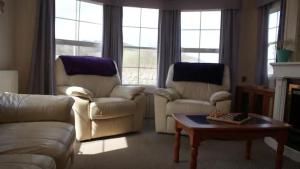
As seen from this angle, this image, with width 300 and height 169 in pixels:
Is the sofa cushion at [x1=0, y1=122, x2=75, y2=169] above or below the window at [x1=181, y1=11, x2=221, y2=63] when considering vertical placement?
below

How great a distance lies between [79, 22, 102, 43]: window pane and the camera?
434 cm

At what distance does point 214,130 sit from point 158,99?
1584 mm

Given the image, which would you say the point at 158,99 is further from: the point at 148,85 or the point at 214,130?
the point at 214,130

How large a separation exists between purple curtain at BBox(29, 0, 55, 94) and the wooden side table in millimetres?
2954

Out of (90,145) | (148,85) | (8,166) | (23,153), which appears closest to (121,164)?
(90,145)

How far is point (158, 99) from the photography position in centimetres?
376

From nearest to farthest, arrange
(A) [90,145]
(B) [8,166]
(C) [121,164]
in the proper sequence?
(B) [8,166] < (C) [121,164] < (A) [90,145]

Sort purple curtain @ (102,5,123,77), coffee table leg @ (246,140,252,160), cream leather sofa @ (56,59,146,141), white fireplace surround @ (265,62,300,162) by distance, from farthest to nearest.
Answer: purple curtain @ (102,5,123,77)
cream leather sofa @ (56,59,146,141)
white fireplace surround @ (265,62,300,162)
coffee table leg @ (246,140,252,160)

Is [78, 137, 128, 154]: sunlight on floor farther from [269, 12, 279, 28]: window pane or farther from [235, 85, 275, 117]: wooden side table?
[269, 12, 279, 28]: window pane

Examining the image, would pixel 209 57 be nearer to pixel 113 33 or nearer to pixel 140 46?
pixel 140 46

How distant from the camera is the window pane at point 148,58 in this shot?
4828 mm

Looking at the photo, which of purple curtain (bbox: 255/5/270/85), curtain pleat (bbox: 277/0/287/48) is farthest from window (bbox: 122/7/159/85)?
curtain pleat (bbox: 277/0/287/48)

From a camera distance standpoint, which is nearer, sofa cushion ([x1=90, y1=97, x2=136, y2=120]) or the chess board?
the chess board

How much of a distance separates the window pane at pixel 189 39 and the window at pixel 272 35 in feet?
3.92
